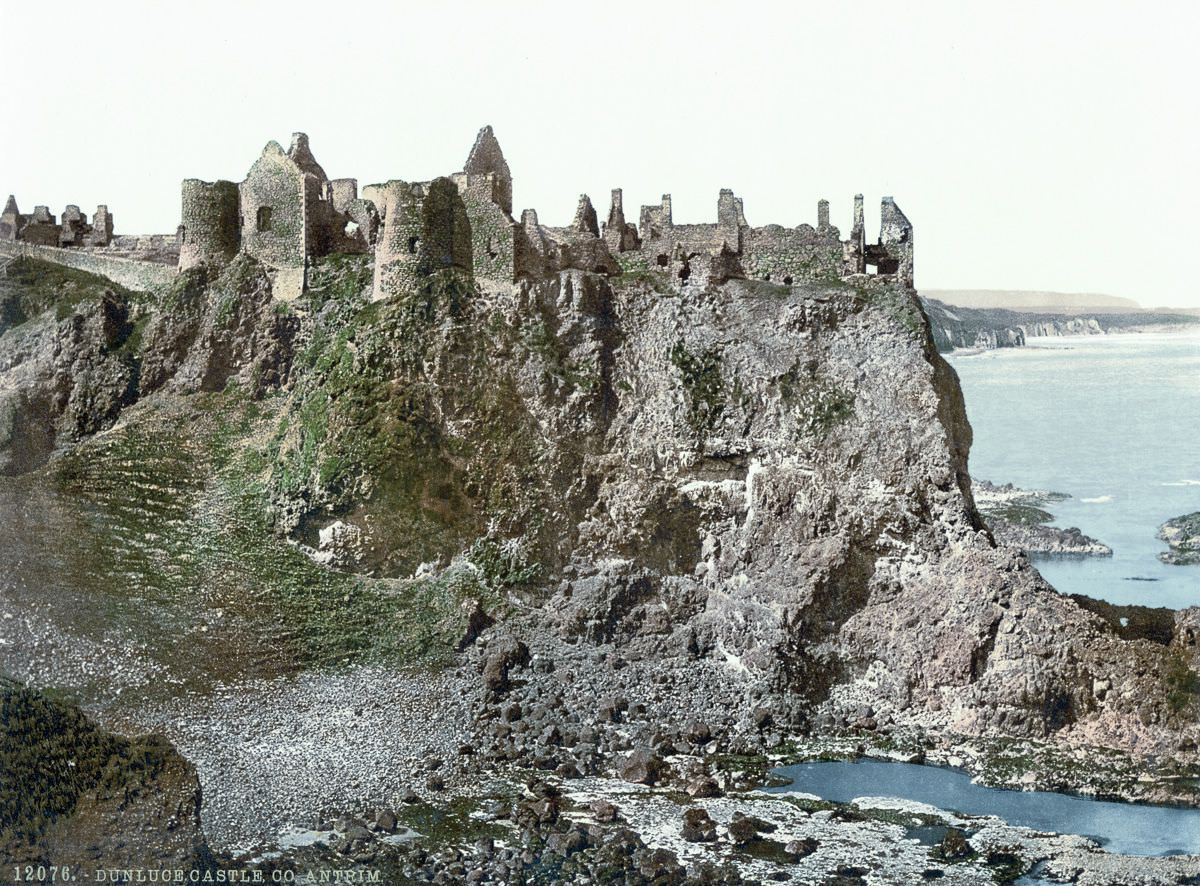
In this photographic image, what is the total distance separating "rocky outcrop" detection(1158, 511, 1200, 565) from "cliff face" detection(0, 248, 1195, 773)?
15611 millimetres

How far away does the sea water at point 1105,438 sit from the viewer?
52.6 m

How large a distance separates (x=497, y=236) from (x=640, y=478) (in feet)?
26.2

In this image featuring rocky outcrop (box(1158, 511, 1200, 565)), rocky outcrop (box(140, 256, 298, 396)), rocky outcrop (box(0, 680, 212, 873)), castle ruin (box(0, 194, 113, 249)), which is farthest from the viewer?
rocky outcrop (box(1158, 511, 1200, 565))

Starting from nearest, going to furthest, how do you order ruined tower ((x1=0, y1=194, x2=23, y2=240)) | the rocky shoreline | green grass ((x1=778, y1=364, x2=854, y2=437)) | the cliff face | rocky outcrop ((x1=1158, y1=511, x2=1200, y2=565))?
the cliff face → green grass ((x1=778, y1=364, x2=854, y2=437)) → ruined tower ((x1=0, y1=194, x2=23, y2=240)) → rocky outcrop ((x1=1158, y1=511, x2=1200, y2=565)) → the rocky shoreline

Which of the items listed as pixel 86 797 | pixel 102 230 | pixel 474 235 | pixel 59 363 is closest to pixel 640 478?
pixel 474 235

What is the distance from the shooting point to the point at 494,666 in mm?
41250

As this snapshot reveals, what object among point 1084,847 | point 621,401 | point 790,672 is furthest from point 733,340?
point 1084,847

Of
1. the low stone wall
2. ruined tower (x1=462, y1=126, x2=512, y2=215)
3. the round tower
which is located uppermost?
ruined tower (x1=462, y1=126, x2=512, y2=215)

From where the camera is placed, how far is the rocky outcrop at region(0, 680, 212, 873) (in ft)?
98.4

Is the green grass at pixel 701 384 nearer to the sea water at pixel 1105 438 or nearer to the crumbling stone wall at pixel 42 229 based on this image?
the sea water at pixel 1105 438

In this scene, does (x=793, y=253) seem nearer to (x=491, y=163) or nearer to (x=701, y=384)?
(x=701, y=384)

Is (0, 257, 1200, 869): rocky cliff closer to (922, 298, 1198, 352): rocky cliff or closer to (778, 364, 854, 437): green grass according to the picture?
(778, 364, 854, 437): green grass

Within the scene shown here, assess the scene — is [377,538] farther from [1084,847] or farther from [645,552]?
[1084,847]

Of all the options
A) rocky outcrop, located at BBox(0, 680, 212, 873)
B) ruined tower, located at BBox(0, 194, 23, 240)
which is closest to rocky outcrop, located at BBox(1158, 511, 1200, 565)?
rocky outcrop, located at BBox(0, 680, 212, 873)
